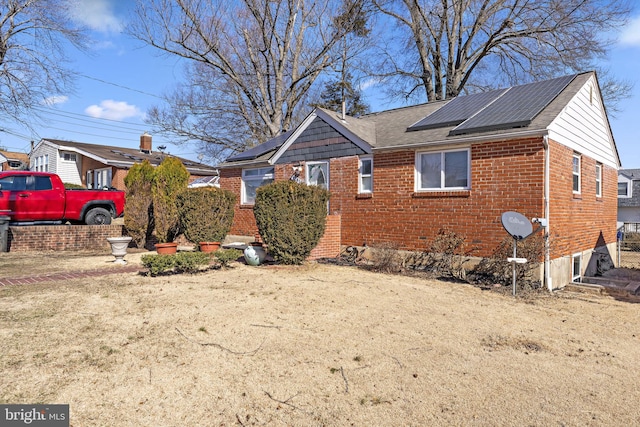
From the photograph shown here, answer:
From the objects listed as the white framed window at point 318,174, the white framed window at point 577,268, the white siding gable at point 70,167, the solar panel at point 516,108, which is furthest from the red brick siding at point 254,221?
the white siding gable at point 70,167

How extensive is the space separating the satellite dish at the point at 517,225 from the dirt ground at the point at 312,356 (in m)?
1.15

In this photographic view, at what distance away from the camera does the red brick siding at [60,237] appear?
10992 millimetres

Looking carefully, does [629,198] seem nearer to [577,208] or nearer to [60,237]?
[577,208]

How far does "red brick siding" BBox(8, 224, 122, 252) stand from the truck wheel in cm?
122

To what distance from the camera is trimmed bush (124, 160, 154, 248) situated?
11906 millimetres

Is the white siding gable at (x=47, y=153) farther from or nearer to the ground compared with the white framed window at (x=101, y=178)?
farther from the ground

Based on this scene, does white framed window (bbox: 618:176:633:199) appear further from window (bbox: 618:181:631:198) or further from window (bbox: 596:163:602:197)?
window (bbox: 596:163:602:197)

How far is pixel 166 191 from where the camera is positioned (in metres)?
11.5

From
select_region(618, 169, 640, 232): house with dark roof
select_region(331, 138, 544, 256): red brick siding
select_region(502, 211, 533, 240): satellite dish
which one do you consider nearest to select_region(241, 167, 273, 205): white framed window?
select_region(331, 138, 544, 256): red brick siding

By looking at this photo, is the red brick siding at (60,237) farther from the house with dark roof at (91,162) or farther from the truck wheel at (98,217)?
the house with dark roof at (91,162)

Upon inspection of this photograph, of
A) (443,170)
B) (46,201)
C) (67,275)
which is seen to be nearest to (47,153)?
(46,201)

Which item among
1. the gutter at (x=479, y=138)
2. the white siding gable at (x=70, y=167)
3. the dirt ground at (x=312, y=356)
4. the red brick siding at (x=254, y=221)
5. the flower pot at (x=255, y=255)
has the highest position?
the white siding gable at (x=70, y=167)

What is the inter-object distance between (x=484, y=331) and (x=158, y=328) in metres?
4.00

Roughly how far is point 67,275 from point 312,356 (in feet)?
20.0
